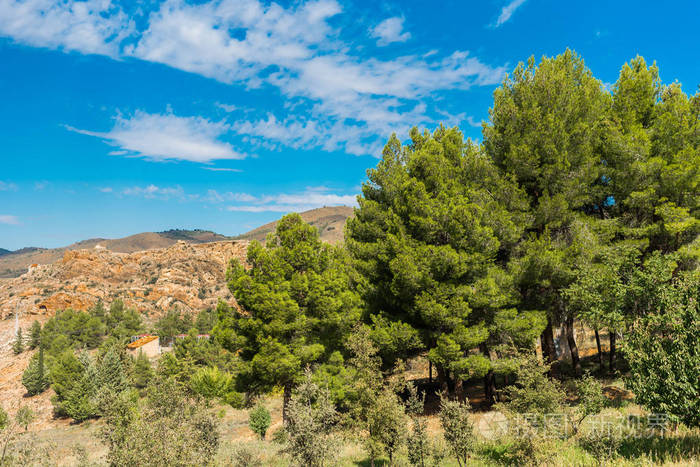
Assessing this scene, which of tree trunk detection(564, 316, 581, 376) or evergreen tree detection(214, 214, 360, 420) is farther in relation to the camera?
tree trunk detection(564, 316, 581, 376)

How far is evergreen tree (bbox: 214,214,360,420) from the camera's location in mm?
17531

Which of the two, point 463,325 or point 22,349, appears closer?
point 463,325

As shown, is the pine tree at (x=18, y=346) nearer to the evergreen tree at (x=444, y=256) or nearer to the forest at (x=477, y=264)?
the forest at (x=477, y=264)

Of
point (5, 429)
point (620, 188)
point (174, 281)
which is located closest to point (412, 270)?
point (620, 188)

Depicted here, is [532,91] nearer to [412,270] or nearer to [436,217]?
[436,217]

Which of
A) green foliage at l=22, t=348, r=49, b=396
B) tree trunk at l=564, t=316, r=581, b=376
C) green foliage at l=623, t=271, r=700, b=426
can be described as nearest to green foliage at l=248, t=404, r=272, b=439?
tree trunk at l=564, t=316, r=581, b=376

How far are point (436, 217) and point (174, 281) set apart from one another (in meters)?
137

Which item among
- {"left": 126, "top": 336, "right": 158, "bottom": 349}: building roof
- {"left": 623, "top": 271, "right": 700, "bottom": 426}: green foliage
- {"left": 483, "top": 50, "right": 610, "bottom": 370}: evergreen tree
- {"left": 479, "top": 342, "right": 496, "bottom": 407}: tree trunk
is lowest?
{"left": 126, "top": 336, "right": 158, "bottom": 349}: building roof

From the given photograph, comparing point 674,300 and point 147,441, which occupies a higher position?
point 674,300

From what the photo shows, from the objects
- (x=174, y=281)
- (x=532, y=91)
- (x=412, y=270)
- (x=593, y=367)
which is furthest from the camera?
(x=174, y=281)

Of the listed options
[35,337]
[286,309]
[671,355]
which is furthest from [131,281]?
[671,355]

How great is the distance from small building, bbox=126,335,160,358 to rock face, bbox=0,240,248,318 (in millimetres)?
40851

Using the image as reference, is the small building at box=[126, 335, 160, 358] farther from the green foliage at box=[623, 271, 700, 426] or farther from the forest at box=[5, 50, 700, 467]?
the green foliage at box=[623, 271, 700, 426]

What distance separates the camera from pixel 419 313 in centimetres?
1744
